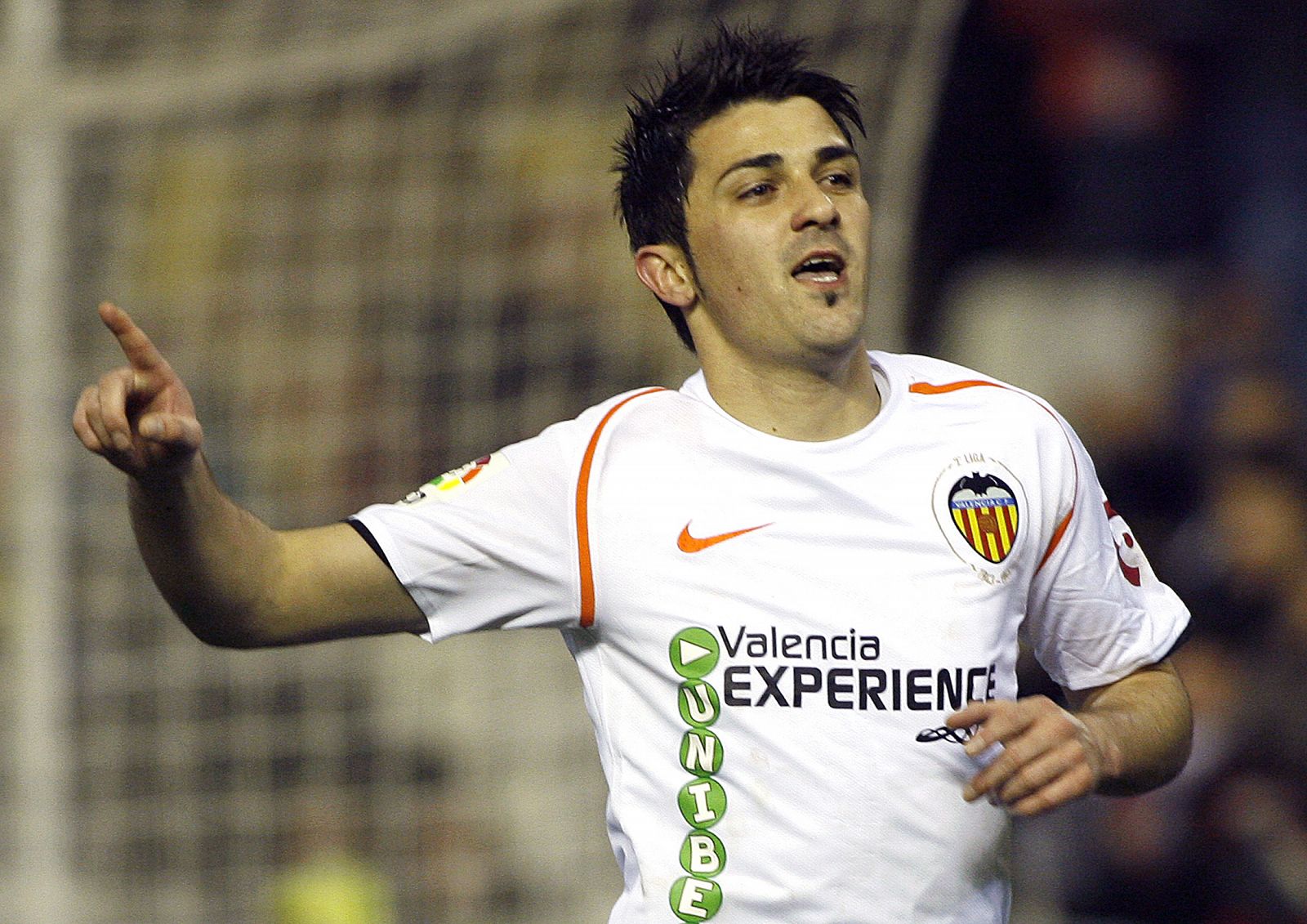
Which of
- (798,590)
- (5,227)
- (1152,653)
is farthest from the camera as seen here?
(5,227)

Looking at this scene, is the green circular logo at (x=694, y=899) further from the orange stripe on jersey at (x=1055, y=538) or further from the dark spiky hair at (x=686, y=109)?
the dark spiky hair at (x=686, y=109)

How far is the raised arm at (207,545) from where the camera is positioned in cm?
236

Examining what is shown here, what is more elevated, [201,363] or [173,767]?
[201,363]

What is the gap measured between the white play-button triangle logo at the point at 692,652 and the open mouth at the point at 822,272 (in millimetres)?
607

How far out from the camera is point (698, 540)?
2.68 m

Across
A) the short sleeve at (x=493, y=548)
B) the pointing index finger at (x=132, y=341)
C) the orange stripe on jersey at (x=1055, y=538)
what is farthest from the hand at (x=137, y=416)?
the orange stripe on jersey at (x=1055, y=538)

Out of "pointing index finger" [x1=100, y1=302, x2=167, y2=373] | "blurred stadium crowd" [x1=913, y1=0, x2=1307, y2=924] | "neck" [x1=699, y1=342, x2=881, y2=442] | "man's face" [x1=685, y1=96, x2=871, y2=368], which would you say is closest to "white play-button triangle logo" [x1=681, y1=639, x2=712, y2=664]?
"neck" [x1=699, y1=342, x2=881, y2=442]

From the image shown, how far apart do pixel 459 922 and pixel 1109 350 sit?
4091mm

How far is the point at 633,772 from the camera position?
2662mm

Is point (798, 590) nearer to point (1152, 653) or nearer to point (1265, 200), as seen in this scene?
point (1152, 653)

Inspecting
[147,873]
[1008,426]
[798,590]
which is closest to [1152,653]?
[1008,426]

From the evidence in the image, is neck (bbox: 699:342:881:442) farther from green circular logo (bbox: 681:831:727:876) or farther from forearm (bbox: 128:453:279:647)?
forearm (bbox: 128:453:279:647)

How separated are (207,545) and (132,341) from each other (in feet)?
1.03

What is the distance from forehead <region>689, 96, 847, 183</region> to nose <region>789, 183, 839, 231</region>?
0.29 feet
